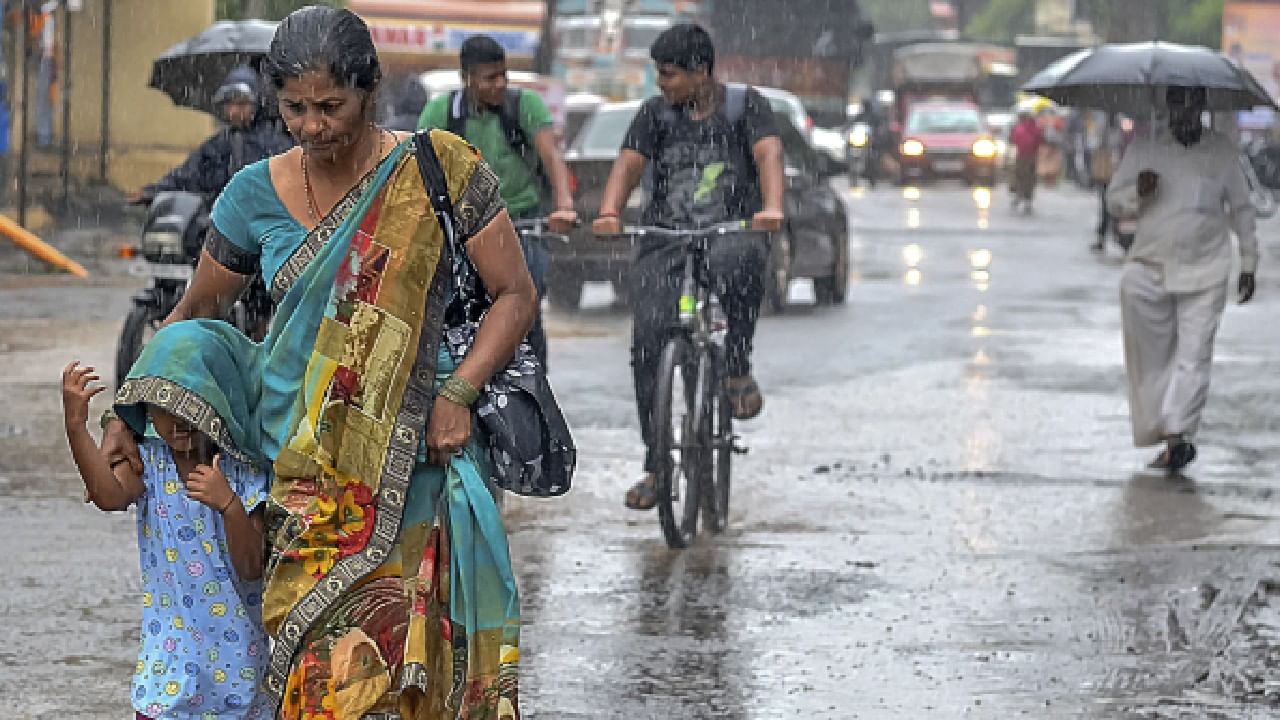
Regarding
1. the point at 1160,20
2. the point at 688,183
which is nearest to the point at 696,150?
the point at 688,183

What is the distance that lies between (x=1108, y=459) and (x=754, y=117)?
3.12m

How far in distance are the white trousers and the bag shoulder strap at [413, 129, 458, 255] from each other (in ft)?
23.0

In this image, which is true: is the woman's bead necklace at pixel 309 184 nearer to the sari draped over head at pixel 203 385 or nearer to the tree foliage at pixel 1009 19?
the sari draped over head at pixel 203 385

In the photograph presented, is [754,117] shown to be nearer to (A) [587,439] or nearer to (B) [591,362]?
(A) [587,439]

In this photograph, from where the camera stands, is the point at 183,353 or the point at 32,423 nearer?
the point at 183,353

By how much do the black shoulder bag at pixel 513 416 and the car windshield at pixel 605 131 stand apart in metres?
14.5

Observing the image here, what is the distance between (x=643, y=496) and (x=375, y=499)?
196 inches

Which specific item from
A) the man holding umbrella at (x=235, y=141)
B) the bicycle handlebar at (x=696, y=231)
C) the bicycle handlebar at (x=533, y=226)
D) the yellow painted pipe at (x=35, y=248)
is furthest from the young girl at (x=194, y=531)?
the yellow painted pipe at (x=35, y=248)

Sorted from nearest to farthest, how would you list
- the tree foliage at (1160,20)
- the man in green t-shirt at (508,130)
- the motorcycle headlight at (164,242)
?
the man in green t-shirt at (508,130) < the motorcycle headlight at (164,242) < the tree foliage at (1160,20)

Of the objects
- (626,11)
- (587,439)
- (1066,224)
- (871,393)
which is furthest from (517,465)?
(626,11)

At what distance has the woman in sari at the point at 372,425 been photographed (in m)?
4.27

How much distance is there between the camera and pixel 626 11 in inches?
1870

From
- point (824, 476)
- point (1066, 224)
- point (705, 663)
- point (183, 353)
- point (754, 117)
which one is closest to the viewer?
point (183, 353)

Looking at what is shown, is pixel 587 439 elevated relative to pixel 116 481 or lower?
lower
